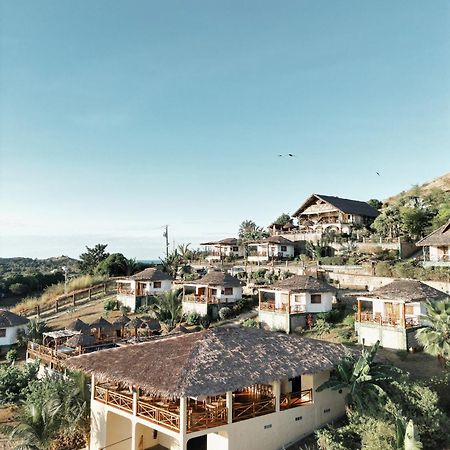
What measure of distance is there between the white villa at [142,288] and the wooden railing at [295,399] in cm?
3398

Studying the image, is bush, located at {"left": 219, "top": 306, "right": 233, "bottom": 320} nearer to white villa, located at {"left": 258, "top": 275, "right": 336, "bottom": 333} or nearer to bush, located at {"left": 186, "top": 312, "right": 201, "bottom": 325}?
bush, located at {"left": 186, "top": 312, "right": 201, "bottom": 325}

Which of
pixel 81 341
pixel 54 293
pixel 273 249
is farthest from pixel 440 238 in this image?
pixel 54 293

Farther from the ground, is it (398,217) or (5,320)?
(398,217)

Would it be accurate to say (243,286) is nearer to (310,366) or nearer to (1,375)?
(1,375)

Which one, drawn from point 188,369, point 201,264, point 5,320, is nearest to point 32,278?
point 201,264

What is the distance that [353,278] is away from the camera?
4512 centimetres

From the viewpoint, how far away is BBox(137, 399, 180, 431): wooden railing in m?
17.4

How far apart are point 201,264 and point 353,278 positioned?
28.1 meters

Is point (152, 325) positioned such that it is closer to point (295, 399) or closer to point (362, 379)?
point (295, 399)

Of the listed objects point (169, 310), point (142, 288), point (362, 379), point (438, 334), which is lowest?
point (169, 310)

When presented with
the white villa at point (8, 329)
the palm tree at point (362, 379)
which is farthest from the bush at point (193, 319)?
the palm tree at point (362, 379)

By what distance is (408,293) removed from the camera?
1145 inches

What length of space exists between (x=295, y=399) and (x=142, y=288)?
116 ft

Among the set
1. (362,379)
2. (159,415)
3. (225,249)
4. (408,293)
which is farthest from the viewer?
(225,249)
